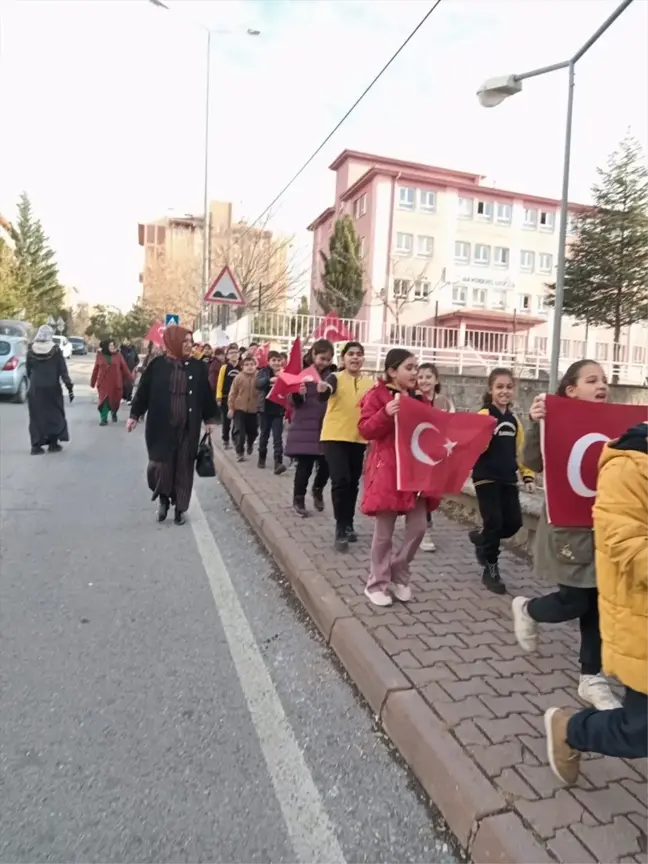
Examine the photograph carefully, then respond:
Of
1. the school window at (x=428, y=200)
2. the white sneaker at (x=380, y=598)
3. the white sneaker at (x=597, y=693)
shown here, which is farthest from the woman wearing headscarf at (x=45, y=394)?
the school window at (x=428, y=200)

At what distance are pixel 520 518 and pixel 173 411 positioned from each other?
3555 mm

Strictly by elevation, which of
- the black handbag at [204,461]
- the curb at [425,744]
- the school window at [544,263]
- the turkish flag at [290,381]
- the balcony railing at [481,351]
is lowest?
the curb at [425,744]

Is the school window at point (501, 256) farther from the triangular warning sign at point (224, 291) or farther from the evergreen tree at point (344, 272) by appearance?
the triangular warning sign at point (224, 291)

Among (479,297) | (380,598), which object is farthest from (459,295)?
(380,598)

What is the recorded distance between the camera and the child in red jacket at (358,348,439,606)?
15.8ft

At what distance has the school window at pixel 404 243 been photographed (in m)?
44.8

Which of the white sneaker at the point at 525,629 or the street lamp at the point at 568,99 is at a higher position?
the street lamp at the point at 568,99

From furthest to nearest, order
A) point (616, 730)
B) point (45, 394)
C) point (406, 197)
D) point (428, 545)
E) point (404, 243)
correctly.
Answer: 1. point (404, 243)
2. point (406, 197)
3. point (45, 394)
4. point (428, 545)
5. point (616, 730)

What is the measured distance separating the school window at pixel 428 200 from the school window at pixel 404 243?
202 centimetres

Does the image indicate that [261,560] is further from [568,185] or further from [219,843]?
[568,185]

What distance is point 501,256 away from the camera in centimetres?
4800

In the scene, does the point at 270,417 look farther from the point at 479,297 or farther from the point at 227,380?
the point at 479,297

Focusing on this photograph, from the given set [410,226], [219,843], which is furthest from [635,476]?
[410,226]

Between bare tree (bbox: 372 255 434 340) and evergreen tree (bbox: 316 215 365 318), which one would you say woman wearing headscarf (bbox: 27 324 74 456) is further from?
evergreen tree (bbox: 316 215 365 318)
